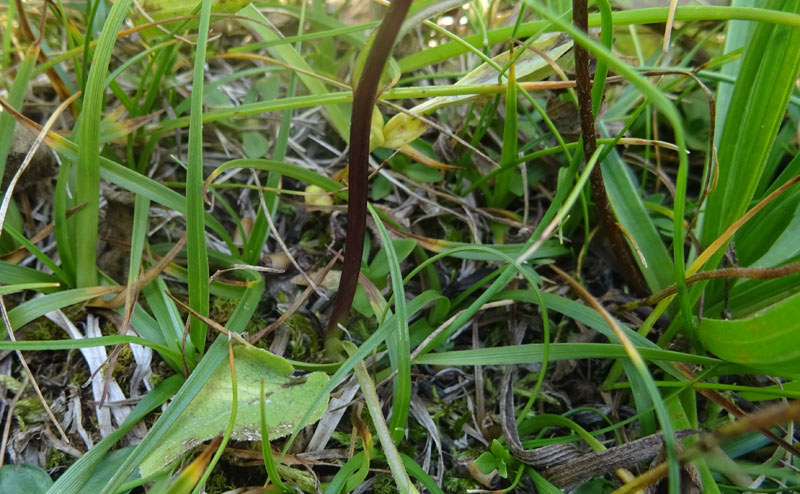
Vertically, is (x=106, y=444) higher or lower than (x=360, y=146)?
lower

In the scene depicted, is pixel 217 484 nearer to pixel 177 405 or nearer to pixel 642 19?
pixel 177 405

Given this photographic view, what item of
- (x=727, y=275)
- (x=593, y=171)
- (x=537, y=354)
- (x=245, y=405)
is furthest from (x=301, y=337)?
(x=727, y=275)

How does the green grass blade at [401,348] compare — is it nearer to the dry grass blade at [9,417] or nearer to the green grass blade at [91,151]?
the green grass blade at [91,151]

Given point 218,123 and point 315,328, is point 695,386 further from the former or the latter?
point 218,123

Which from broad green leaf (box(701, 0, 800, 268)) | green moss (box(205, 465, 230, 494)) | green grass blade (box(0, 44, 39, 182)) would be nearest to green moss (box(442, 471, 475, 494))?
green moss (box(205, 465, 230, 494))

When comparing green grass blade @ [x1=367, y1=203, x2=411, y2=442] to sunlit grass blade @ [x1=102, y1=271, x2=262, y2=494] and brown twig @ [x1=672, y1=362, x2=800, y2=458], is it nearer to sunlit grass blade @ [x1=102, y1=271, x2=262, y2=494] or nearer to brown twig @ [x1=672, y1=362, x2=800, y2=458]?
sunlit grass blade @ [x1=102, y1=271, x2=262, y2=494]

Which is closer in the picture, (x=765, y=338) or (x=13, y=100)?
(x=765, y=338)
